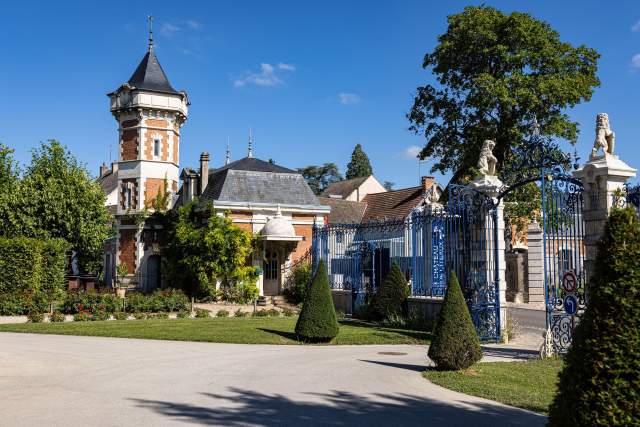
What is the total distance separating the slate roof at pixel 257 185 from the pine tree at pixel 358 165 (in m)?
36.0

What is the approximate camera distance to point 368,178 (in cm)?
5238

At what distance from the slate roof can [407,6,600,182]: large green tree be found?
8459 millimetres

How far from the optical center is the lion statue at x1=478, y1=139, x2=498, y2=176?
1457cm

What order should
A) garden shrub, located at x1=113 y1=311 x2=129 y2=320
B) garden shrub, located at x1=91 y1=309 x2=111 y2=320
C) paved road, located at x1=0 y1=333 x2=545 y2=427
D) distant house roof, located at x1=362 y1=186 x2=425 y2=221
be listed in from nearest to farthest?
paved road, located at x1=0 y1=333 x2=545 y2=427 → garden shrub, located at x1=91 y1=309 x2=111 y2=320 → garden shrub, located at x1=113 y1=311 x2=129 y2=320 → distant house roof, located at x1=362 y1=186 x2=425 y2=221

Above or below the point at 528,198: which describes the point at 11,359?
below

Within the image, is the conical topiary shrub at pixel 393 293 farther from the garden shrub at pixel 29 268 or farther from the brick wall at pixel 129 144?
the brick wall at pixel 129 144

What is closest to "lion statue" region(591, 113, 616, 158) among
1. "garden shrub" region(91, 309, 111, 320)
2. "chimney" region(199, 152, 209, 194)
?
"garden shrub" region(91, 309, 111, 320)

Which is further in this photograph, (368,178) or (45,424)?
(368,178)

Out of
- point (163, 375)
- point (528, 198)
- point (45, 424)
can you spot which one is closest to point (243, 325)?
point (163, 375)

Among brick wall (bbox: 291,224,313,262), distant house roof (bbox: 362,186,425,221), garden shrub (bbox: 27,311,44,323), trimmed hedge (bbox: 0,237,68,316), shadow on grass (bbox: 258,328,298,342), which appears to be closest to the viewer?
shadow on grass (bbox: 258,328,298,342)

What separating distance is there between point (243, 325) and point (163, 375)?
7900mm

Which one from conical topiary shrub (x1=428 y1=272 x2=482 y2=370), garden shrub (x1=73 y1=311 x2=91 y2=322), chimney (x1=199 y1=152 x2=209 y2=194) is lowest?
garden shrub (x1=73 y1=311 x2=91 y2=322)

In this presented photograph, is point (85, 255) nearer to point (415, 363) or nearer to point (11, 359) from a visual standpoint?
point (11, 359)

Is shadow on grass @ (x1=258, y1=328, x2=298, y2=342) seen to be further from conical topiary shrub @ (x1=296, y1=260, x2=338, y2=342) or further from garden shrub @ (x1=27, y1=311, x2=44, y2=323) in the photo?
garden shrub @ (x1=27, y1=311, x2=44, y2=323)
